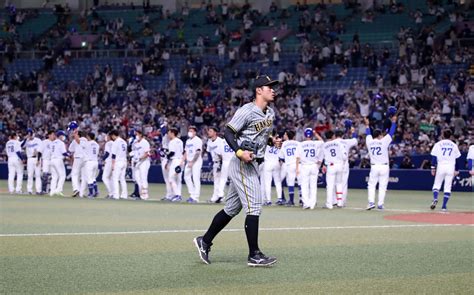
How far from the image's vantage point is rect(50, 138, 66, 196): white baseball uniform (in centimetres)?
2816

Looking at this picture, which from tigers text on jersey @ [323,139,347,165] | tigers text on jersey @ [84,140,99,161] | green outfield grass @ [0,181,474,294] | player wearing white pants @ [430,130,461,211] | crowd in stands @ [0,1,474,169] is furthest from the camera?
crowd in stands @ [0,1,474,169]

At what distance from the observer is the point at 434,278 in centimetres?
955

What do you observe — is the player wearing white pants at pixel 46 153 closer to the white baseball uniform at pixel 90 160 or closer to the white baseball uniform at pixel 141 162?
the white baseball uniform at pixel 90 160

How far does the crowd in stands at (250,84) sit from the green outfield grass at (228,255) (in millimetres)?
16381

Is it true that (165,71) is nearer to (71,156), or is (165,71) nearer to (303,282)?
(71,156)

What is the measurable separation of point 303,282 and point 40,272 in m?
2.99

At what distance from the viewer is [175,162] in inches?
998

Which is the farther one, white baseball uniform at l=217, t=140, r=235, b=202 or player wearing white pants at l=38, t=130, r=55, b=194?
player wearing white pants at l=38, t=130, r=55, b=194

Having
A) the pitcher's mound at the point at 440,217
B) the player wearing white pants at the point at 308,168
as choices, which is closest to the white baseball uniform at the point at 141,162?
the player wearing white pants at the point at 308,168

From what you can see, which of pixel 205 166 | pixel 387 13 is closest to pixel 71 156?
pixel 205 166

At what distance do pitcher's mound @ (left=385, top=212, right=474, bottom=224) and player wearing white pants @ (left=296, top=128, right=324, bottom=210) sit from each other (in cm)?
315

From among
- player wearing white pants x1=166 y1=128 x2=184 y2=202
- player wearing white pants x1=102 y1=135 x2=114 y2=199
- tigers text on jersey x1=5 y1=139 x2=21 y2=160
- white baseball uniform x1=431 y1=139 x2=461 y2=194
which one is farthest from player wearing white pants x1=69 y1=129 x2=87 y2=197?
white baseball uniform x1=431 y1=139 x2=461 y2=194

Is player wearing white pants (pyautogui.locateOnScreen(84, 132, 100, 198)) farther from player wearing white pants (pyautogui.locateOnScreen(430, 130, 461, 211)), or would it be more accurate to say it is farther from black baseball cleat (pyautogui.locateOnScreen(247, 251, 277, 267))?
black baseball cleat (pyautogui.locateOnScreen(247, 251, 277, 267))

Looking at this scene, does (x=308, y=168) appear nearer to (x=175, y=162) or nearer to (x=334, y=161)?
(x=334, y=161)
